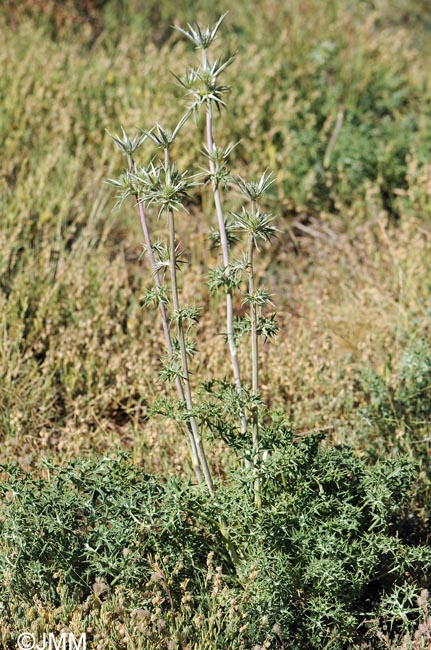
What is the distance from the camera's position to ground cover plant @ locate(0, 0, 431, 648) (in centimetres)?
249

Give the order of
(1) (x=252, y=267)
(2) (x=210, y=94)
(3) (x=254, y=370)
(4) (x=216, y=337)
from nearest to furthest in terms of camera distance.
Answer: (2) (x=210, y=94)
(1) (x=252, y=267)
(3) (x=254, y=370)
(4) (x=216, y=337)

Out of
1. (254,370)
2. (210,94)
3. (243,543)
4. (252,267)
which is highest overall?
(210,94)

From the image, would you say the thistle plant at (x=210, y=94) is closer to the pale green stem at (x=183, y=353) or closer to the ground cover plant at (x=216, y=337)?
the ground cover plant at (x=216, y=337)

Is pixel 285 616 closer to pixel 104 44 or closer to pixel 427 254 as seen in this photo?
pixel 427 254

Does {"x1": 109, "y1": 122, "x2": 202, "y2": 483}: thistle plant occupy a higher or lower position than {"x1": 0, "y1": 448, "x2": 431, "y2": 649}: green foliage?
higher

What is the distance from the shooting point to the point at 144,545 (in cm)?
257

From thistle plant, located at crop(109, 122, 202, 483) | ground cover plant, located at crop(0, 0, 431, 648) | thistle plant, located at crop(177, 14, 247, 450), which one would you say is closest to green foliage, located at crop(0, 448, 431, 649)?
ground cover plant, located at crop(0, 0, 431, 648)

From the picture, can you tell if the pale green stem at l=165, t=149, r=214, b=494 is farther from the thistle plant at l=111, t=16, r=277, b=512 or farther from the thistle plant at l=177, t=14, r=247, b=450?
the thistle plant at l=177, t=14, r=247, b=450

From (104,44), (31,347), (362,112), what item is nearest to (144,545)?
(31,347)

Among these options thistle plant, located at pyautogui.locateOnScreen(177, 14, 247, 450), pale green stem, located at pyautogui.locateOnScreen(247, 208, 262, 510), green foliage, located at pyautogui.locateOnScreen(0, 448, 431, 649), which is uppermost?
thistle plant, located at pyautogui.locateOnScreen(177, 14, 247, 450)

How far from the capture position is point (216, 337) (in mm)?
3967

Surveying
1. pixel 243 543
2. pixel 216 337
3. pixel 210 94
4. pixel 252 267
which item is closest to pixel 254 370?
pixel 252 267

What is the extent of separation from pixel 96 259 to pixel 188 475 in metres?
1.53

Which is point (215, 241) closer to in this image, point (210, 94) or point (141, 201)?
point (141, 201)
